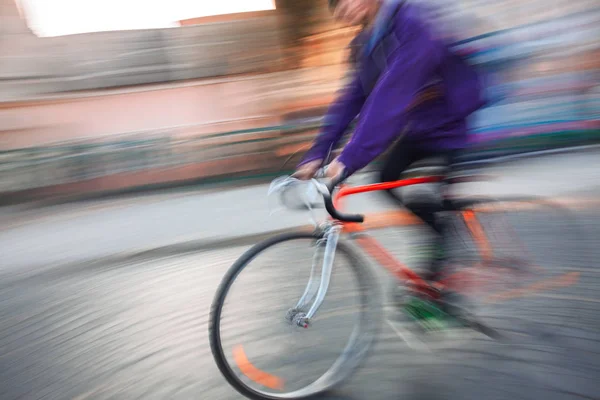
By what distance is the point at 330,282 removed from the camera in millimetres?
2600

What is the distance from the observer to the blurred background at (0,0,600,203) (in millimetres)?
8961

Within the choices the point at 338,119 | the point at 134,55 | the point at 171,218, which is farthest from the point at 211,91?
the point at 338,119

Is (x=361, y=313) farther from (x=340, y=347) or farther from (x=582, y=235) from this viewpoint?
(x=582, y=235)

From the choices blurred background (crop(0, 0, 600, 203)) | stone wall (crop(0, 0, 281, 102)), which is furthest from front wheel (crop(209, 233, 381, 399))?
stone wall (crop(0, 0, 281, 102))

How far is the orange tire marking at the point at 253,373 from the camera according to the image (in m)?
2.69

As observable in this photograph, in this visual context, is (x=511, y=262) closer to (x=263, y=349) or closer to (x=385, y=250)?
(x=385, y=250)

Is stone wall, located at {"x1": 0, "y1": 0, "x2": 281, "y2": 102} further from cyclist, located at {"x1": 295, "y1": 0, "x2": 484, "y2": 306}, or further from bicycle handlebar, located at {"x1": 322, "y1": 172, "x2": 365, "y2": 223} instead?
bicycle handlebar, located at {"x1": 322, "y1": 172, "x2": 365, "y2": 223}

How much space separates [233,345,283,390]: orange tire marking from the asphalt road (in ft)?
0.16

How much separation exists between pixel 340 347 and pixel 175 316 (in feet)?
4.71

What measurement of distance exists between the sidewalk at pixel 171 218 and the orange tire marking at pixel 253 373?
2741mm

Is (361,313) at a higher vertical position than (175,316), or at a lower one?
higher

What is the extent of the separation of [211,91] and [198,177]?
300 cm

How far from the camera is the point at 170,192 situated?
29.0 ft

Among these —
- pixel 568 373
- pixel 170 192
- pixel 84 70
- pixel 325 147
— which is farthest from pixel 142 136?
pixel 568 373
